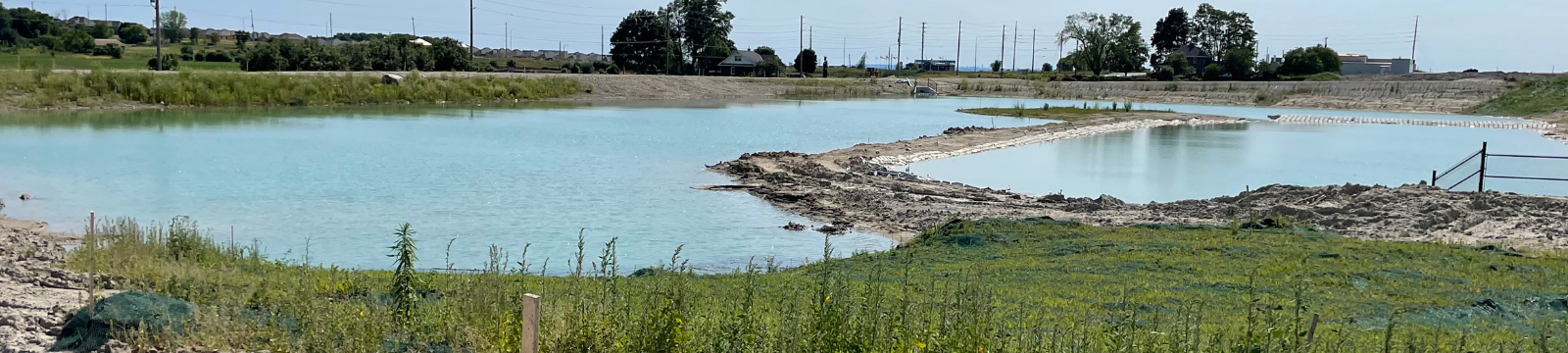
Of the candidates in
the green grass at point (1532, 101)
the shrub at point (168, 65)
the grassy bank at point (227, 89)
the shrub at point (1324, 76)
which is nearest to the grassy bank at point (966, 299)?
the grassy bank at point (227, 89)

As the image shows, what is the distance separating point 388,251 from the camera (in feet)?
53.0

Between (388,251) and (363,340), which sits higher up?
(363,340)

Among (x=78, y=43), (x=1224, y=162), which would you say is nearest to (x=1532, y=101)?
(x=1224, y=162)

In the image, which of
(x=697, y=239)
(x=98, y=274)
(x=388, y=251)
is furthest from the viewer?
(x=697, y=239)

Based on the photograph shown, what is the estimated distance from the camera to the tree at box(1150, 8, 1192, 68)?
13575 cm

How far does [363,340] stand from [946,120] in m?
50.2

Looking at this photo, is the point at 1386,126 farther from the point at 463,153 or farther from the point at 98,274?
the point at 98,274

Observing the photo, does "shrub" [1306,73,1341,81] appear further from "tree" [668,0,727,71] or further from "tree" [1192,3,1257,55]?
"tree" [668,0,727,71]

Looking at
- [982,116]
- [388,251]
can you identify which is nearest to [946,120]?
[982,116]

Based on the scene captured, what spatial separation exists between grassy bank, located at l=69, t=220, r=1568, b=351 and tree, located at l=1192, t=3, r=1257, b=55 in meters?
126

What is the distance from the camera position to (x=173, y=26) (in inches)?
5738

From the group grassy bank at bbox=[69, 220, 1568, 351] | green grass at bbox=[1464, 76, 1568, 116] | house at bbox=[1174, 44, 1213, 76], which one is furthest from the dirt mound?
house at bbox=[1174, 44, 1213, 76]

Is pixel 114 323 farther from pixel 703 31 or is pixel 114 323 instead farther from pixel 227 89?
pixel 703 31

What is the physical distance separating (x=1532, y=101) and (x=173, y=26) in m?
144
